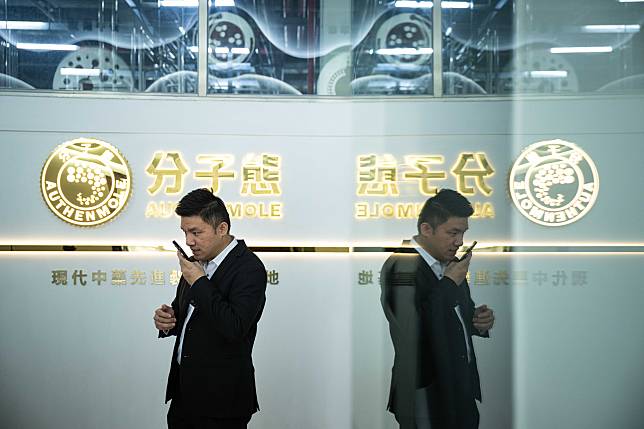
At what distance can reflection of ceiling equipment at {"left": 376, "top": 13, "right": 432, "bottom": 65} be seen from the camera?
2.73 ft

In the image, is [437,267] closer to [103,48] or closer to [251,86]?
[251,86]

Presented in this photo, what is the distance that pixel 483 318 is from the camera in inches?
23.5

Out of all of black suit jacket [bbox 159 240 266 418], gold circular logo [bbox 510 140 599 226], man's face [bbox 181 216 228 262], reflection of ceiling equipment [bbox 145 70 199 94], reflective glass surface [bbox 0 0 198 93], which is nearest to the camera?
gold circular logo [bbox 510 140 599 226]

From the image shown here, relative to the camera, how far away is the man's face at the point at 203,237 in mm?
1952

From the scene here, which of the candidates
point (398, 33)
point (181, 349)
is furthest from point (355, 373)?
point (181, 349)

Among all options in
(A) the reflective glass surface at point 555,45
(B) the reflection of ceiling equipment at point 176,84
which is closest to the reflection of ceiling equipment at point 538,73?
(A) the reflective glass surface at point 555,45

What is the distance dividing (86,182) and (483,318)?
116 inches

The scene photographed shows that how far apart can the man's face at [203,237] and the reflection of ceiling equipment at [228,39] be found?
1480mm

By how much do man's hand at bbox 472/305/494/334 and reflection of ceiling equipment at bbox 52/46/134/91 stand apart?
2958mm

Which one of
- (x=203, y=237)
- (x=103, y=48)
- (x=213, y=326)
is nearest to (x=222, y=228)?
(x=203, y=237)

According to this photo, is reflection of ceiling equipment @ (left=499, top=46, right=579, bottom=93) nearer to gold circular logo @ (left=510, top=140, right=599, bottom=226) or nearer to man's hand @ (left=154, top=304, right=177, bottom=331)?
gold circular logo @ (left=510, top=140, right=599, bottom=226)

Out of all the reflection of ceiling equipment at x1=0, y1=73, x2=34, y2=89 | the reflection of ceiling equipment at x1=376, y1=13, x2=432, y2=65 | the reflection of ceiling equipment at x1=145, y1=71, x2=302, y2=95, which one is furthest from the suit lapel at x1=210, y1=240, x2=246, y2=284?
the reflection of ceiling equipment at x1=0, y1=73, x2=34, y2=89

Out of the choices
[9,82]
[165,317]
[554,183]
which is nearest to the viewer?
[554,183]

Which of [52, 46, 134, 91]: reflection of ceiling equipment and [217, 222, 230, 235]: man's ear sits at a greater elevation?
[52, 46, 134, 91]: reflection of ceiling equipment
